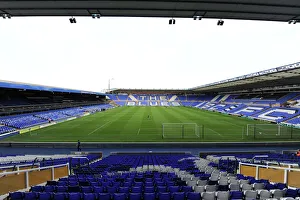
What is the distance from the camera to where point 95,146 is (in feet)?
67.9

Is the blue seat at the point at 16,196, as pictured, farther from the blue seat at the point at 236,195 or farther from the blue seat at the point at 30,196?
the blue seat at the point at 236,195

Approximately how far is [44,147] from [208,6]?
20.4 metres

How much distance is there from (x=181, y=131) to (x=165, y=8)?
24.2 metres

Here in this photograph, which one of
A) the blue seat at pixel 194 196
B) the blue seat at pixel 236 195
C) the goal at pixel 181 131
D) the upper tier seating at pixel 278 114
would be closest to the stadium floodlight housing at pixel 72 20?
the blue seat at pixel 194 196

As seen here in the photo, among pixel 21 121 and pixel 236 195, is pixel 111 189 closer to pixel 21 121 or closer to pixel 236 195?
pixel 236 195

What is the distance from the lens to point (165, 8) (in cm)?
714

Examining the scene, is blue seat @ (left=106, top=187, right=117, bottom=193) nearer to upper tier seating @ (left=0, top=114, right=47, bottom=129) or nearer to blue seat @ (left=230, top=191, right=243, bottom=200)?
blue seat @ (left=230, top=191, right=243, bottom=200)

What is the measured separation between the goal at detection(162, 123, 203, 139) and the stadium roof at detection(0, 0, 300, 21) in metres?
19.5

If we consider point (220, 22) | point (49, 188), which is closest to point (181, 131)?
point (220, 22)

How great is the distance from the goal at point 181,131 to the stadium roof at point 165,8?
19530 millimetres

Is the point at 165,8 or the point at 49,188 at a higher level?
the point at 165,8

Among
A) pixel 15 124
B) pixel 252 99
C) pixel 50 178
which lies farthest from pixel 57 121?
pixel 252 99

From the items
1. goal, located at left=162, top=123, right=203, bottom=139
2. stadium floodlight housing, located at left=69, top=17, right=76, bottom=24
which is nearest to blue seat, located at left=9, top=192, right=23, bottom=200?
stadium floodlight housing, located at left=69, top=17, right=76, bottom=24

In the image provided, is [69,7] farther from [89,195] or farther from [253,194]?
[253,194]
